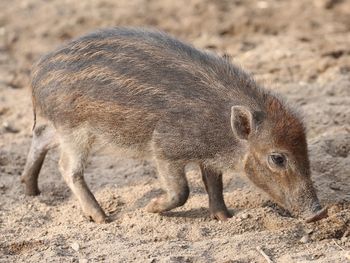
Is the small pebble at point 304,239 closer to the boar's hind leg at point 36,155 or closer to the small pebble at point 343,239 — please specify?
the small pebble at point 343,239

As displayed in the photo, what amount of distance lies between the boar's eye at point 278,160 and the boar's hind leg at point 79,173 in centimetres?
147

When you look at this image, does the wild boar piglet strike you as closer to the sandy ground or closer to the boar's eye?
the boar's eye

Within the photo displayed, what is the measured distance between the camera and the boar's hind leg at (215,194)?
676cm

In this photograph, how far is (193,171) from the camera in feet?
25.6

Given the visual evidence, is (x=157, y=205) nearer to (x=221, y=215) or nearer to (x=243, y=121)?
(x=221, y=215)

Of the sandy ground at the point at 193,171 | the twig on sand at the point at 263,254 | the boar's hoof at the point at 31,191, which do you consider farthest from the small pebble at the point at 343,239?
the boar's hoof at the point at 31,191

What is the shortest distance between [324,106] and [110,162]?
89.8 inches

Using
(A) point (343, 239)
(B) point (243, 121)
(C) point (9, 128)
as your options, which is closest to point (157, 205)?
(B) point (243, 121)

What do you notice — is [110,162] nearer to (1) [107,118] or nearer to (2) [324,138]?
(1) [107,118]

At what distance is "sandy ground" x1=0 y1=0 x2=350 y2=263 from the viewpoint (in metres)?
6.12

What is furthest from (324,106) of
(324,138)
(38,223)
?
(38,223)

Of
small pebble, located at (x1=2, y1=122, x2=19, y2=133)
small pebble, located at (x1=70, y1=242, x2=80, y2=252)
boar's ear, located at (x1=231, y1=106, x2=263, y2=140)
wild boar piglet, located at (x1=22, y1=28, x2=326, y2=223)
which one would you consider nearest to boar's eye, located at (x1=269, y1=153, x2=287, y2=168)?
wild boar piglet, located at (x1=22, y1=28, x2=326, y2=223)

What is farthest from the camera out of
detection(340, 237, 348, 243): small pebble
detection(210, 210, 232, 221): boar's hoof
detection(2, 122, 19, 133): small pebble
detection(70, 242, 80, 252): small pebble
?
detection(2, 122, 19, 133): small pebble

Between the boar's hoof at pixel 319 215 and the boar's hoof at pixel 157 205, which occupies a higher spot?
the boar's hoof at pixel 319 215
